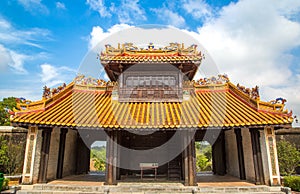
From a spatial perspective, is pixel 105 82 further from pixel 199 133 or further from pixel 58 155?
pixel 199 133

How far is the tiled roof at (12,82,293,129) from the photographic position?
9.61m

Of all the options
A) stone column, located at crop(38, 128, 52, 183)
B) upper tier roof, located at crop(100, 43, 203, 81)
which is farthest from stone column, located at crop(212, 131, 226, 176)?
stone column, located at crop(38, 128, 52, 183)

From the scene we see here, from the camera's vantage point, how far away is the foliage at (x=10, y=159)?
50.8ft

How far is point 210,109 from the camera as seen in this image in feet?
37.8

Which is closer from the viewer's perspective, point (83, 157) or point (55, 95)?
point (55, 95)

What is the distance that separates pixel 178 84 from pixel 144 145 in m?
4.92

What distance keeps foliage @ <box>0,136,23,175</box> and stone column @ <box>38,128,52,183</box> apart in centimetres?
735

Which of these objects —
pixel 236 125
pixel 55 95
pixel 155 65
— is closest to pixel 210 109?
pixel 236 125

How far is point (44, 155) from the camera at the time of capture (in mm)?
10477

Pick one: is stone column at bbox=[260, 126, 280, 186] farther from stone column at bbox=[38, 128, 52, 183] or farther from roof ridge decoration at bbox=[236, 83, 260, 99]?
stone column at bbox=[38, 128, 52, 183]

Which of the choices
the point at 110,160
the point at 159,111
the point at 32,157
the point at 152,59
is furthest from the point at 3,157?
the point at 152,59

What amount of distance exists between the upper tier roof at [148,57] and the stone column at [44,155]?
5066 millimetres

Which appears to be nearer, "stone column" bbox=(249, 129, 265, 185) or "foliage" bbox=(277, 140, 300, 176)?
"stone column" bbox=(249, 129, 265, 185)

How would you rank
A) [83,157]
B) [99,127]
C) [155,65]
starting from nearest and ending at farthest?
[99,127] → [155,65] → [83,157]
